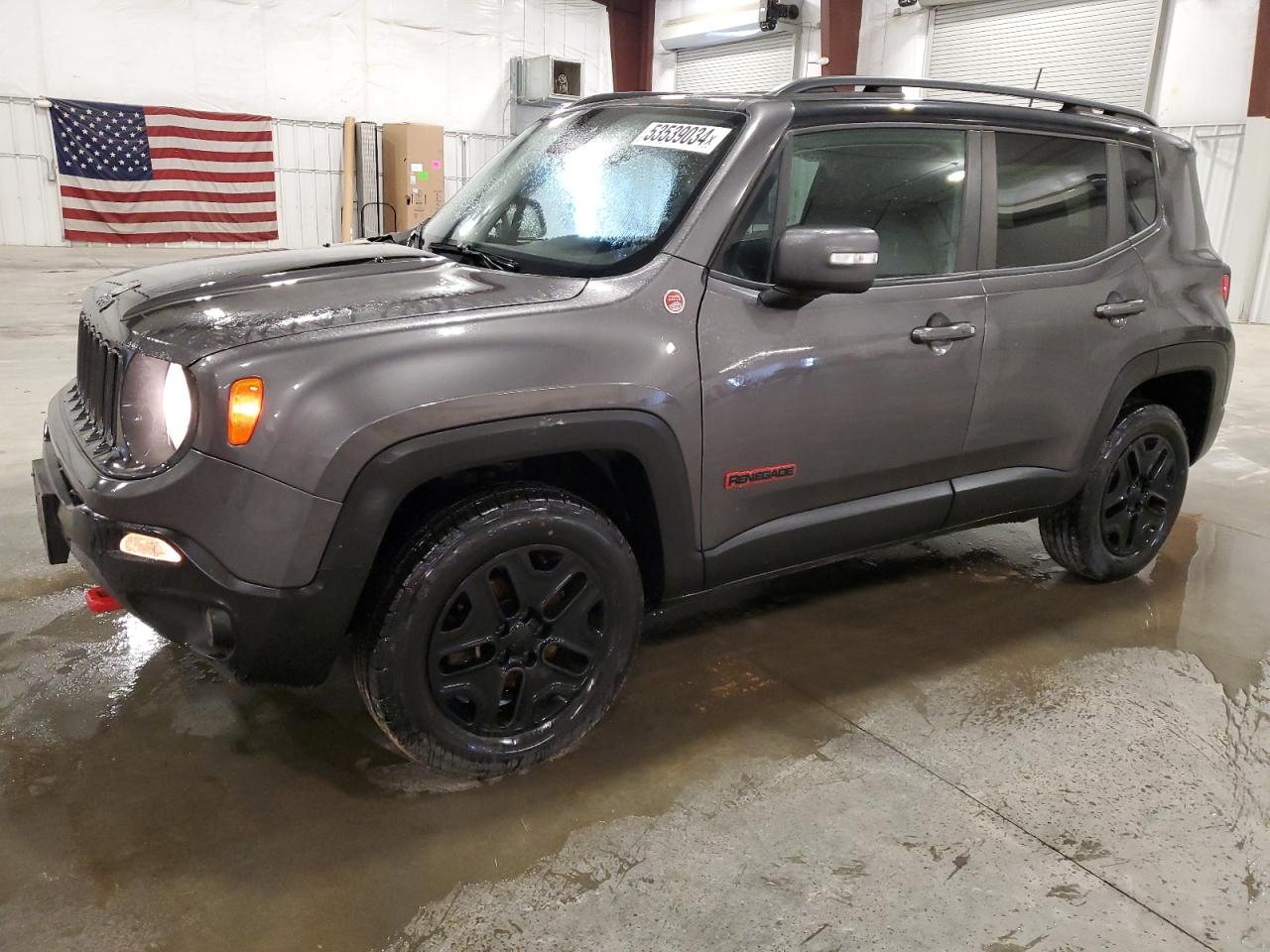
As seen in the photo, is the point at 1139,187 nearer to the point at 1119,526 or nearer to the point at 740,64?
the point at 1119,526

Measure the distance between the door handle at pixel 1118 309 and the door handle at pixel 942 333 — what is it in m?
0.63

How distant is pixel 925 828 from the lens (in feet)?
7.54

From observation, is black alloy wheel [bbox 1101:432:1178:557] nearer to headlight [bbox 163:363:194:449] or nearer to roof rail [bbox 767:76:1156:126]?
roof rail [bbox 767:76:1156:126]

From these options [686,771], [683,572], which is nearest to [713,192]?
[683,572]

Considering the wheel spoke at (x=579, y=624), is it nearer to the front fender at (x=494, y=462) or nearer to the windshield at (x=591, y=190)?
→ the front fender at (x=494, y=462)

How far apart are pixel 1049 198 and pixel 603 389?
1.83 meters

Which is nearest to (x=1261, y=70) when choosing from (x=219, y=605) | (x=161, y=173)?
(x=219, y=605)

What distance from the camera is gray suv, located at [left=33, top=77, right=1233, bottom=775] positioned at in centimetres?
202

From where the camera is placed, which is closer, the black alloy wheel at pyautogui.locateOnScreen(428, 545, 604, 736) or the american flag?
the black alloy wheel at pyautogui.locateOnScreen(428, 545, 604, 736)

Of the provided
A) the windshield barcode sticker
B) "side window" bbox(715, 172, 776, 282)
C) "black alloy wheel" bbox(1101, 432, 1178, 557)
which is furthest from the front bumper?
"black alloy wheel" bbox(1101, 432, 1178, 557)

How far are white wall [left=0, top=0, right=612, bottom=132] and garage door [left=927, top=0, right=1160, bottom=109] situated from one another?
677 centimetres

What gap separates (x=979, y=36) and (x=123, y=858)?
1480 centimetres

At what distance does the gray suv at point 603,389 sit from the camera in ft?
6.63

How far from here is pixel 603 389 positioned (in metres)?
2.27
